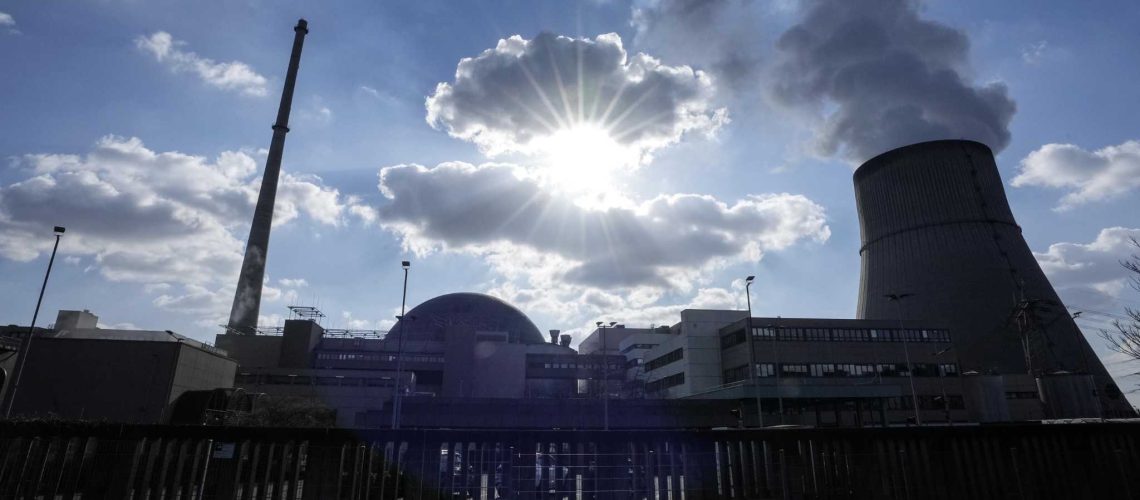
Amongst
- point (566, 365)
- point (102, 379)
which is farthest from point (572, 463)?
point (566, 365)

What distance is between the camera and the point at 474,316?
11200 centimetres


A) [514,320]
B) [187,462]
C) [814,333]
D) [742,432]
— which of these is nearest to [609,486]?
[742,432]

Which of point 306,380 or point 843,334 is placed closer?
point 843,334

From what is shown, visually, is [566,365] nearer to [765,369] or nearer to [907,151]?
[765,369]

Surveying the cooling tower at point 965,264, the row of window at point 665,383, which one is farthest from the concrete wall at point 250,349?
the cooling tower at point 965,264

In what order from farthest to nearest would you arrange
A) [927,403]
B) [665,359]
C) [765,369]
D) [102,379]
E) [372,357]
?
[372,357], [665,359], [927,403], [765,369], [102,379]

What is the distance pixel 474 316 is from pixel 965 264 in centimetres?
8160

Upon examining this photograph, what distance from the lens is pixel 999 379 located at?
53.9 metres

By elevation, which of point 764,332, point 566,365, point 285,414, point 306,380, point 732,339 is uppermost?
point 566,365

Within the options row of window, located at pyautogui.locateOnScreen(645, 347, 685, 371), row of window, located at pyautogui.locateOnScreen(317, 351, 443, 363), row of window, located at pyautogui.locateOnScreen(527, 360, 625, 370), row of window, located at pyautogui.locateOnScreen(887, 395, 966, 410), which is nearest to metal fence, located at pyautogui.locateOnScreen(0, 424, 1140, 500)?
row of window, located at pyautogui.locateOnScreen(887, 395, 966, 410)

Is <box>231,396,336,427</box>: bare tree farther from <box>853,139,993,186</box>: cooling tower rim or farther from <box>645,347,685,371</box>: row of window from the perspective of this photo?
<box>853,139,993,186</box>: cooling tower rim

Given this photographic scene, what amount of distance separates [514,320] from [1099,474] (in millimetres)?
106223

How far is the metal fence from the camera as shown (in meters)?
11.8

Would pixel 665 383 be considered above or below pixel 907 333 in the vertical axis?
below
